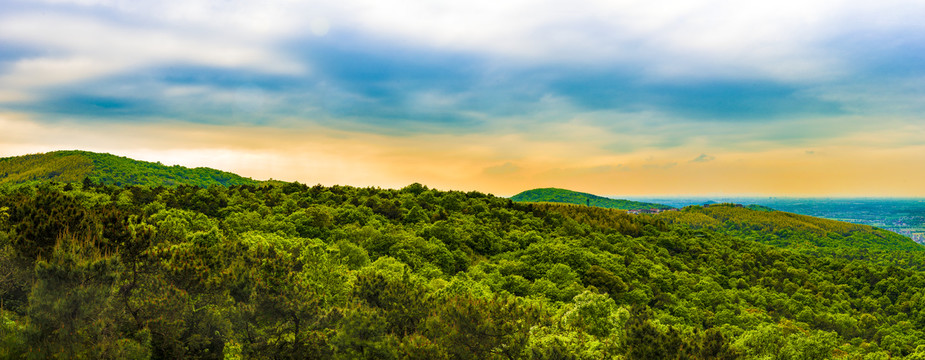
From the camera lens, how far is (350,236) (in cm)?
6638

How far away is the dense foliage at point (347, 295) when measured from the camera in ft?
85.1

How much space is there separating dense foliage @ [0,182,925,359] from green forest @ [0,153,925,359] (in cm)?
12

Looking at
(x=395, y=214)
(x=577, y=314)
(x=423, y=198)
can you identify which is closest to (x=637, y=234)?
(x=423, y=198)

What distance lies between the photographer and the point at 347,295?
35.0 metres

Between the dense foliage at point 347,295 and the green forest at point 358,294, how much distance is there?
4.6 inches

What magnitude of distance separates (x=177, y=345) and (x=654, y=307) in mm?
57538

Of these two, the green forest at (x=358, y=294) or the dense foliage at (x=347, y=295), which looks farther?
the green forest at (x=358, y=294)

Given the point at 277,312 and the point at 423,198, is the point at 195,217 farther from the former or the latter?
the point at 423,198

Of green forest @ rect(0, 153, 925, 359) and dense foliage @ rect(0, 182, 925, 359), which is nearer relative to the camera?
dense foliage @ rect(0, 182, 925, 359)

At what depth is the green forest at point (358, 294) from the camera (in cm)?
2608

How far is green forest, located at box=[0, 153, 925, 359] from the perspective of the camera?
26.1 m

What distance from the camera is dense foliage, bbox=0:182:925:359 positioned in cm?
2595

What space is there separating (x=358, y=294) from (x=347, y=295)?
3.12 meters

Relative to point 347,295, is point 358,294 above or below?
above
